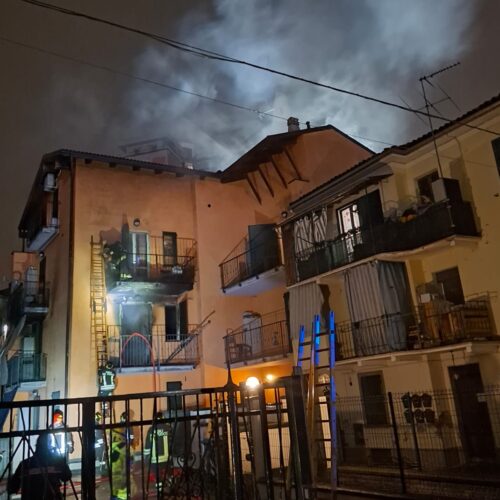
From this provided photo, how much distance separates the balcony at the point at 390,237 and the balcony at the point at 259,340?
11.6 ft

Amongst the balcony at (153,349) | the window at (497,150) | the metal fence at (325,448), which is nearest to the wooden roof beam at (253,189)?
the balcony at (153,349)

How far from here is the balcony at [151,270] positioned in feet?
67.8

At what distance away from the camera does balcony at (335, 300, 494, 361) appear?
13781 mm

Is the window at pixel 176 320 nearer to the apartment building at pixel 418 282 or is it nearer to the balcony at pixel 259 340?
the balcony at pixel 259 340

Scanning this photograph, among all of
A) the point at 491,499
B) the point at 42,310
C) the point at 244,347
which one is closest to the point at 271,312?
the point at 244,347

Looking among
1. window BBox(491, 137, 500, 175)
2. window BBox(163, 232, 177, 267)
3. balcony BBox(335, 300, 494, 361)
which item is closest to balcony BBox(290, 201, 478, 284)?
window BBox(491, 137, 500, 175)

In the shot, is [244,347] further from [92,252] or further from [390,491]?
[390,491]

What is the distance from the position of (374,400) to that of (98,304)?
11640 millimetres

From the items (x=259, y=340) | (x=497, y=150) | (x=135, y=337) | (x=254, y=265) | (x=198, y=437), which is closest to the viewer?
(x=198, y=437)

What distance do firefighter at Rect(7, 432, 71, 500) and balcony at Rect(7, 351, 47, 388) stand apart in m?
17.2

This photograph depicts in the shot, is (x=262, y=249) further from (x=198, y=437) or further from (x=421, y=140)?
(x=198, y=437)

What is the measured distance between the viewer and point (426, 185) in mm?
16531

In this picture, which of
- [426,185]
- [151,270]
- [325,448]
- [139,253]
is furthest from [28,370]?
[426,185]

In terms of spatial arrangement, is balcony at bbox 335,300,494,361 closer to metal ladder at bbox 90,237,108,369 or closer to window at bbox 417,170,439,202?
window at bbox 417,170,439,202
